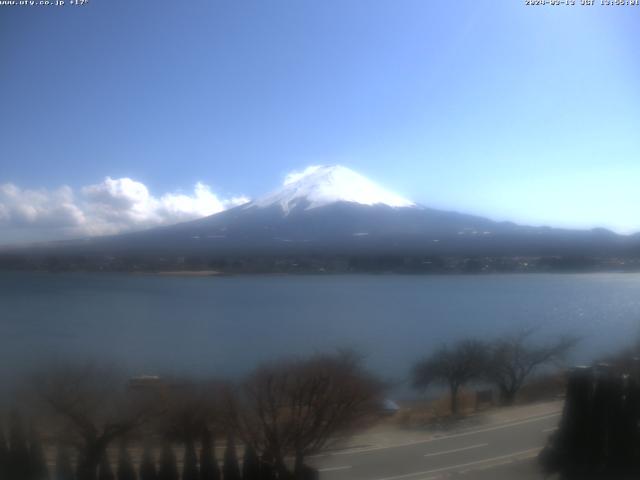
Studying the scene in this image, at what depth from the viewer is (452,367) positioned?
209 cm

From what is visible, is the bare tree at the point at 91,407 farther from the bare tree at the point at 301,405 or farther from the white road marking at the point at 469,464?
the white road marking at the point at 469,464

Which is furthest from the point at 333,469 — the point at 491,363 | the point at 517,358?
the point at 517,358

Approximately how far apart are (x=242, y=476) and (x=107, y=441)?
537mm

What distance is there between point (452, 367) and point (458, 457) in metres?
0.40

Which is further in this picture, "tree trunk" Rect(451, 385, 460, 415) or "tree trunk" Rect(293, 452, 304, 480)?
"tree trunk" Rect(451, 385, 460, 415)

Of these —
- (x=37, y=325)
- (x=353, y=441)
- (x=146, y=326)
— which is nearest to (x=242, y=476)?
(x=353, y=441)

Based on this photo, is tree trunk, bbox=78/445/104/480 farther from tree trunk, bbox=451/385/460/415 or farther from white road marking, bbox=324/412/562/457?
tree trunk, bbox=451/385/460/415

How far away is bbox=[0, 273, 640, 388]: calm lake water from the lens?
1.98 m

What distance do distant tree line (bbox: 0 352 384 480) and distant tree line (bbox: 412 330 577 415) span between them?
12.1 inches

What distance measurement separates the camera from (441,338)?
6.89 ft

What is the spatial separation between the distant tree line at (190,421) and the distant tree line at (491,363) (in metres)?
0.31

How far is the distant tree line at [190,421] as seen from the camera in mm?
1904

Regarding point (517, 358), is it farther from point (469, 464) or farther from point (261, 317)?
point (261, 317)

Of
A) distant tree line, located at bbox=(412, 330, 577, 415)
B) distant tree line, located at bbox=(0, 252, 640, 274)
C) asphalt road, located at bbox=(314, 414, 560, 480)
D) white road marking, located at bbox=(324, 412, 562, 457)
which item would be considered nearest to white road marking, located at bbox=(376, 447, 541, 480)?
asphalt road, located at bbox=(314, 414, 560, 480)
